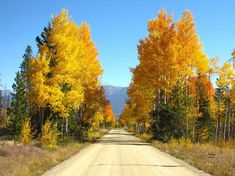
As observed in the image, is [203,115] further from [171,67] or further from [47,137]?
[47,137]

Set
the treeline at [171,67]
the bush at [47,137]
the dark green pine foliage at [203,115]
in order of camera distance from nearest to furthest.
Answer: the bush at [47,137]
the treeline at [171,67]
the dark green pine foliage at [203,115]

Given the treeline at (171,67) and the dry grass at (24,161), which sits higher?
the treeline at (171,67)

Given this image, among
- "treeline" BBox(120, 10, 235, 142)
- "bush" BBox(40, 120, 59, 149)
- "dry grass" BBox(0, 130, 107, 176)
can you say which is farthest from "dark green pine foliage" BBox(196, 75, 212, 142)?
"dry grass" BBox(0, 130, 107, 176)

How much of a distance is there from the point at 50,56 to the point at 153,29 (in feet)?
38.9

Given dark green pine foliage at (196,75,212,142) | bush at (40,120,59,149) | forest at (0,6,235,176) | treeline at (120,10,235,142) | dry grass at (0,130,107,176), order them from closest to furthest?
1. dry grass at (0,130,107,176)
2. forest at (0,6,235,176)
3. bush at (40,120,59,149)
4. treeline at (120,10,235,142)
5. dark green pine foliage at (196,75,212,142)

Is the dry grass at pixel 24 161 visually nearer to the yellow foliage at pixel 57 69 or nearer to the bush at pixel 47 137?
the bush at pixel 47 137

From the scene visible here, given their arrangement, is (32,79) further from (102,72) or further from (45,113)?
(102,72)

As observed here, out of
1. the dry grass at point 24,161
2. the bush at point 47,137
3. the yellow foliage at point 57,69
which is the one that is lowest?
the dry grass at point 24,161

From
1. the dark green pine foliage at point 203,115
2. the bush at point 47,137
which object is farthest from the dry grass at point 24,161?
the dark green pine foliage at point 203,115

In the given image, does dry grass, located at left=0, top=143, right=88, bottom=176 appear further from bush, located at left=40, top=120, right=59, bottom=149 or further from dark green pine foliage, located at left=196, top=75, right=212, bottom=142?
dark green pine foliage, located at left=196, top=75, right=212, bottom=142

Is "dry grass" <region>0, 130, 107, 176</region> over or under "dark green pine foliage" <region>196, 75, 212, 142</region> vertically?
under

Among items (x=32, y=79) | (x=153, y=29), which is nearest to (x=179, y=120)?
(x=153, y=29)

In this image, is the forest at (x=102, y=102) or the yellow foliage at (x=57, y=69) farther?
the yellow foliage at (x=57, y=69)

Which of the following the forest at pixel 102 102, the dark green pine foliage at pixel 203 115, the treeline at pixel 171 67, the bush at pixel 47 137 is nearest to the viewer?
the forest at pixel 102 102
